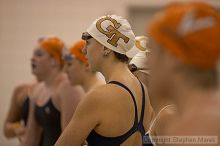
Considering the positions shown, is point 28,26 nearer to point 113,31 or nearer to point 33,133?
point 33,133

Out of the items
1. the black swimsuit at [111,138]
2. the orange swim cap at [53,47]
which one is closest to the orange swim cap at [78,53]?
the orange swim cap at [53,47]

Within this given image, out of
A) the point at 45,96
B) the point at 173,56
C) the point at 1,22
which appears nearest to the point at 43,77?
the point at 45,96

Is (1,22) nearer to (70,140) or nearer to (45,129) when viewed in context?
(45,129)

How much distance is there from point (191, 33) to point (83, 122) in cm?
96

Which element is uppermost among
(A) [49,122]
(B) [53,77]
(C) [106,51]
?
(C) [106,51]

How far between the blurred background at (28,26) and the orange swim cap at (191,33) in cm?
536

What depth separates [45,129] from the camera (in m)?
4.20

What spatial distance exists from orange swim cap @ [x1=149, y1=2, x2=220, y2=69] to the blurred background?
5363mm

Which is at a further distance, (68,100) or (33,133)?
(33,133)

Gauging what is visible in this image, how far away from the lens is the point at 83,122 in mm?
2307

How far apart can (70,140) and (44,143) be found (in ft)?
6.42

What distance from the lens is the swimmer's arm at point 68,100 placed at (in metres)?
3.90

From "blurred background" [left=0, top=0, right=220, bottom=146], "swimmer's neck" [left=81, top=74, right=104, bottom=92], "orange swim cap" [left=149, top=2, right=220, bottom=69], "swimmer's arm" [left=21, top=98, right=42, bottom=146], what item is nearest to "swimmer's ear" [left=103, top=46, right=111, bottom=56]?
"orange swim cap" [left=149, top=2, right=220, bottom=69]

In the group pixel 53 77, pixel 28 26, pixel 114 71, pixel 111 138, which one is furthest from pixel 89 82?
pixel 28 26
